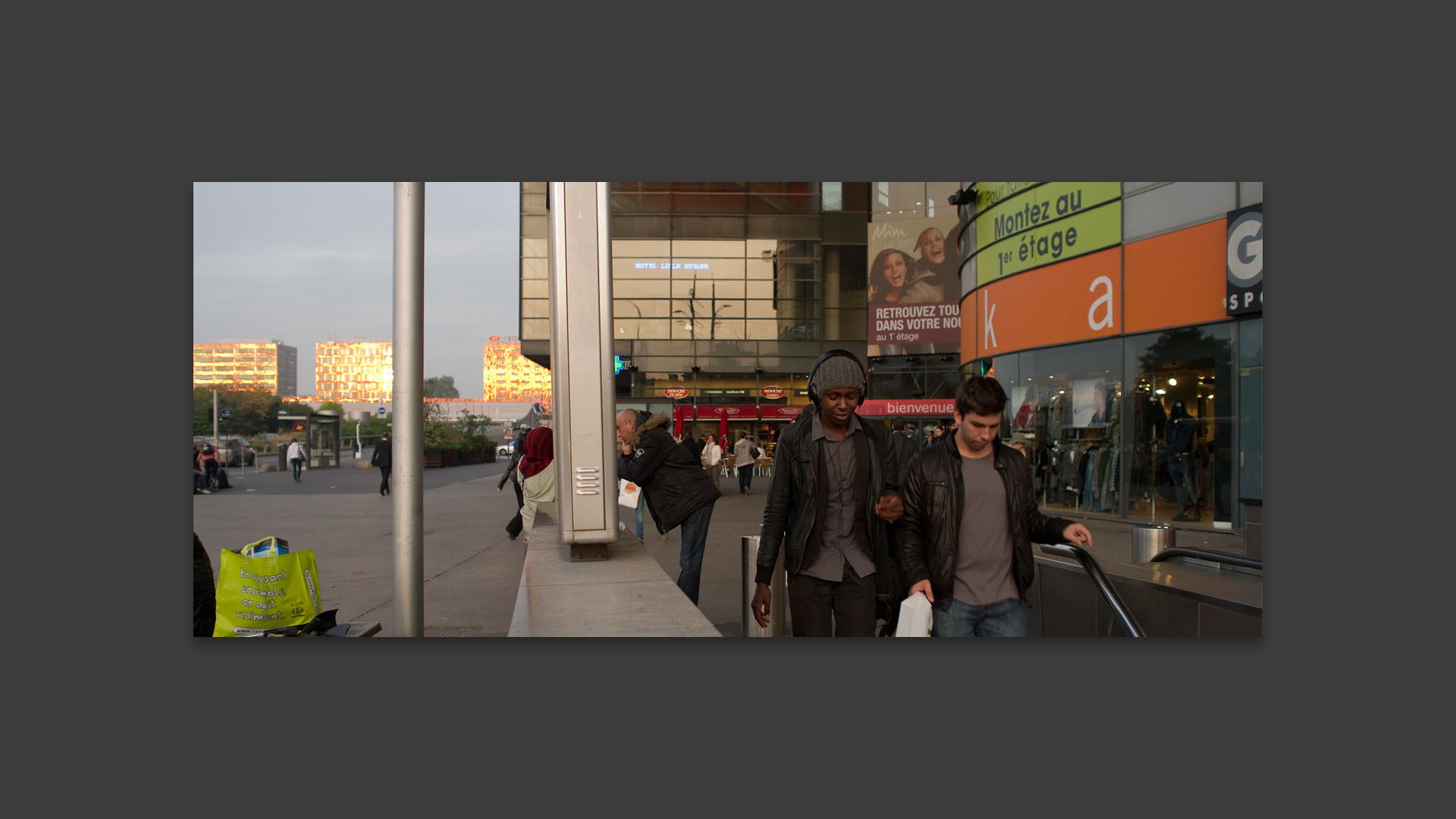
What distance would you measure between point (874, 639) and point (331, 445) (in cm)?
2560

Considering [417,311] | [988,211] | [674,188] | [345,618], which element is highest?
[674,188]

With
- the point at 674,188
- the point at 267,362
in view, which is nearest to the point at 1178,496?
the point at 267,362

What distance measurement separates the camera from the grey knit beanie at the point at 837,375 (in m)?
3.70

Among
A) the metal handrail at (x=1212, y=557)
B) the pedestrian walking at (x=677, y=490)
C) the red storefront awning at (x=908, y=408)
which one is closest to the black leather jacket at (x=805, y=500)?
the metal handrail at (x=1212, y=557)

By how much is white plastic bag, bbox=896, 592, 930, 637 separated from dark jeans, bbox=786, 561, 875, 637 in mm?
160

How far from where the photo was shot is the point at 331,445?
26344mm

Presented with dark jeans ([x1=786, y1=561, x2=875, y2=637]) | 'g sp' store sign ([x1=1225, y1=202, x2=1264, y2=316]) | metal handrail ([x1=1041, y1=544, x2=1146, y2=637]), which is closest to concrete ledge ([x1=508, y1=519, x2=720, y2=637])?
dark jeans ([x1=786, y1=561, x2=875, y2=637])

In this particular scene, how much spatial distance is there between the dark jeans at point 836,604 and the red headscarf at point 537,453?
16.7 feet

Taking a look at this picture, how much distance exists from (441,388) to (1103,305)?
8274mm

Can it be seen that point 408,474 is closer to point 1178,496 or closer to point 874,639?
point 874,639

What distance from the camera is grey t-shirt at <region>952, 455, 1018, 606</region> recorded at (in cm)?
354

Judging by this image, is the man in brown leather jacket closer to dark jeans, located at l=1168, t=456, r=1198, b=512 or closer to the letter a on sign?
dark jeans, located at l=1168, t=456, r=1198, b=512

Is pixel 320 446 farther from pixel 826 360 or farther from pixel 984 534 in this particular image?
pixel 984 534

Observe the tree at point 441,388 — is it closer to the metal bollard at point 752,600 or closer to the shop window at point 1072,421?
the metal bollard at point 752,600
